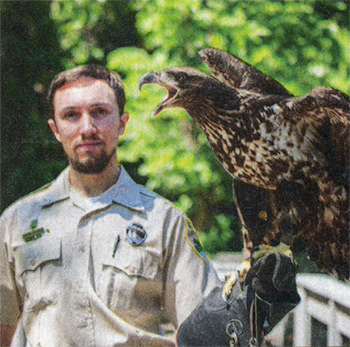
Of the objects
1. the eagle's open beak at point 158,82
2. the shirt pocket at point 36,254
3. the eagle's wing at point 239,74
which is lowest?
the shirt pocket at point 36,254

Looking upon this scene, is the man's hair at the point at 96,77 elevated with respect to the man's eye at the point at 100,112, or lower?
elevated

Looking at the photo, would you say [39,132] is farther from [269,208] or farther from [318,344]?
[318,344]

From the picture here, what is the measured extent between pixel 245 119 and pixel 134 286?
1.67ft

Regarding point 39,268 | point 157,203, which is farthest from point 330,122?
point 39,268

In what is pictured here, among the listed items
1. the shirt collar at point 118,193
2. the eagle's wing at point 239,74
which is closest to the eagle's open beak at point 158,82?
the eagle's wing at point 239,74

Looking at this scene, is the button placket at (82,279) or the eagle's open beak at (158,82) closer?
the eagle's open beak at (158,82)

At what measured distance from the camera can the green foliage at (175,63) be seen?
76.3 inches

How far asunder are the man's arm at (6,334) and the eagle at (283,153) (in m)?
0.69

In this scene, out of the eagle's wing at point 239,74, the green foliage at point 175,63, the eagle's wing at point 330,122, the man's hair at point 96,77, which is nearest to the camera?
the eagle's wing at point 330,122

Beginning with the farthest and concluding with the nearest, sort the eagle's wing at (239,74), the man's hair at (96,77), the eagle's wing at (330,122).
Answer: the man's hair at (96,77) → the eagle's wing at (239,74) → the eagle's wing at (330,122)

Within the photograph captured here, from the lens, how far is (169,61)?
2.00 metres

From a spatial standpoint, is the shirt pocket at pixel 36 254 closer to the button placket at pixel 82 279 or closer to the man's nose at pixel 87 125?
the button placket at pixel 82 279

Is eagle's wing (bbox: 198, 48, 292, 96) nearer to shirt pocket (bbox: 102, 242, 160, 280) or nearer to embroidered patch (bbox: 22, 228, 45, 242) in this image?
shirt pocket (bbox: 102, 242, 160, 280)

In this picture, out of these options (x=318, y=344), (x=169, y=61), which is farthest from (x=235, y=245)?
(x=169, y=61)
